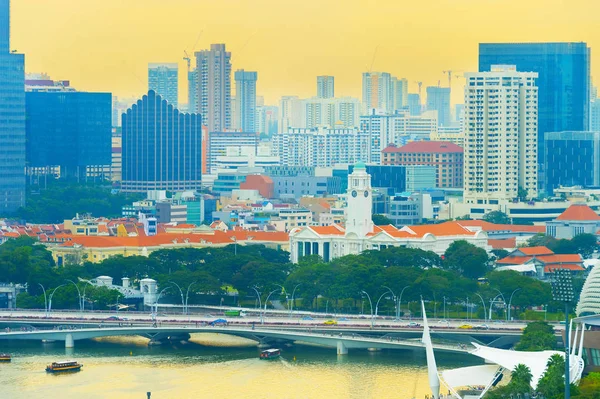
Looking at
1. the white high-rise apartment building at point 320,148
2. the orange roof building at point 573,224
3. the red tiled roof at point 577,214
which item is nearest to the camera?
the orange roof building at point 573,224

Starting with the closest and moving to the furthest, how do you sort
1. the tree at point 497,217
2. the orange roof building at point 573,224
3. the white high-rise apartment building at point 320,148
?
the orange roof building at point 573,224, the tree at point 497,217, the white high-rise apartment building at point 320,148

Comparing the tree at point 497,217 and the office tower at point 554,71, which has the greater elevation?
the office tower at point 554,71

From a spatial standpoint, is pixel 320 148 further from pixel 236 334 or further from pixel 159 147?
pixel 236 334

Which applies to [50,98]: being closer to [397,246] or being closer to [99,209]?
[99,209]

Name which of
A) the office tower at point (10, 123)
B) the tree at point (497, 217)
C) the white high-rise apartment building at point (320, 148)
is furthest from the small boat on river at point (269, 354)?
the white high-rise apartment building at point (320, 148)

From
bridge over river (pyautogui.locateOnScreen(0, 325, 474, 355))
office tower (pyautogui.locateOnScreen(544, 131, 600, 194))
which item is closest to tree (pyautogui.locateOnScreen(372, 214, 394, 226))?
bridge over river (pyautogui.locateOnScreen(0, 325, 474, 355))

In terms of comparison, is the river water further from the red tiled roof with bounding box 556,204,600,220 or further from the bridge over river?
the red tiled roof with bounding box 556,204,600,220

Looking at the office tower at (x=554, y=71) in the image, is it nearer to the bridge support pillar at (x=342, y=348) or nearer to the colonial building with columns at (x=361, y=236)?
the colonial building with columns at (x=361, y=236)
